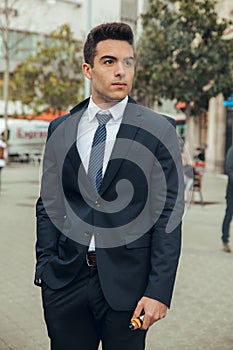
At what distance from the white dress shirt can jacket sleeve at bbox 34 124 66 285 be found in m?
0.16

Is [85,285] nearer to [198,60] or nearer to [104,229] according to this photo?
[104,229]

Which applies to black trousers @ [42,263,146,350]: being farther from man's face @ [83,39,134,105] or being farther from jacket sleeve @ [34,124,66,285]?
man's face @ [83,39,134,105]

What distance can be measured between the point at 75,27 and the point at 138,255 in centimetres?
5148

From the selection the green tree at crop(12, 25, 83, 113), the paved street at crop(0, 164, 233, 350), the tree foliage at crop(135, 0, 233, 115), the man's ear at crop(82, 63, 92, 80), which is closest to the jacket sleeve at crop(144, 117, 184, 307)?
the man's ear at crop(82, 63, 92, 80)

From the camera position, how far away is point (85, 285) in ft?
8.41

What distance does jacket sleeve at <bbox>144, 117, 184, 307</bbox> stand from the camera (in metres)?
2.46

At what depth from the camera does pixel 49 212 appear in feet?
8.96

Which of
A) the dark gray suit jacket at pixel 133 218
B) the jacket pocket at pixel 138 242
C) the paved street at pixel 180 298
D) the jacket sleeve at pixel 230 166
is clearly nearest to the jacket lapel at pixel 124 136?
the dark gray suit jacket at pixel 133 218

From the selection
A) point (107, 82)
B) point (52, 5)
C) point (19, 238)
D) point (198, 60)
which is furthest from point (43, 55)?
point (107, 82)

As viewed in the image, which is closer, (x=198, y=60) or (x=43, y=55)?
(x=198, y=60)

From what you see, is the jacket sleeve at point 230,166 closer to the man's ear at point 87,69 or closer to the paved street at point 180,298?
the paved street at point 180,298

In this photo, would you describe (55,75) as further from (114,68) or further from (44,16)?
(114,68)

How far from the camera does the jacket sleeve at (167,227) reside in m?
2.46

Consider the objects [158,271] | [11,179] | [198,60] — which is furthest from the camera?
[11,179]
